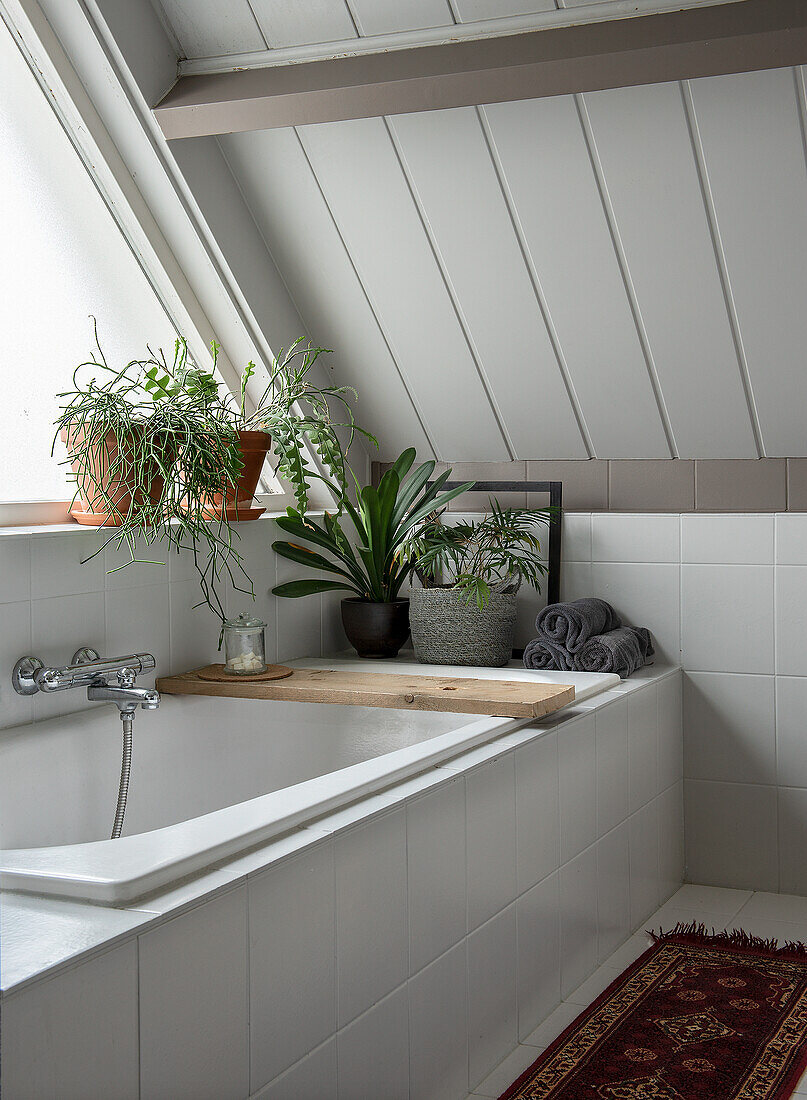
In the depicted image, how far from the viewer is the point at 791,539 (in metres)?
2.79

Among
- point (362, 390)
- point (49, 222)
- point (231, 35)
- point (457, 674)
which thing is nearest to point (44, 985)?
point (457, 674)

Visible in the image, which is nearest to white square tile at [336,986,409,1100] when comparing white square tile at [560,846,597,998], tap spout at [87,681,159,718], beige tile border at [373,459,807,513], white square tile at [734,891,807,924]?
white square tile at [560,846,597,998]

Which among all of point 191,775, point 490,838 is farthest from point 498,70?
point 191,775

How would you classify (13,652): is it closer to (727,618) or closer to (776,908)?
(727,618)

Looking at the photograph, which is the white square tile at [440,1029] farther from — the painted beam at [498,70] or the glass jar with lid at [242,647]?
the painted beam at [498,70]

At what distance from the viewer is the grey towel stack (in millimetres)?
2699

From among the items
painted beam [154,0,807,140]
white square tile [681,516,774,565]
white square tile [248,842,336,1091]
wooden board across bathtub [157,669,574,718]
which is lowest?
white square tile [248,842,336,1091]

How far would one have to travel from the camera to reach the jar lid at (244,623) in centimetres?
255

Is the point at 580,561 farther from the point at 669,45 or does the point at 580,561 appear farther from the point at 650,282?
the point at 669,45

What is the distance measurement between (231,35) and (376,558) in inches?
51.0

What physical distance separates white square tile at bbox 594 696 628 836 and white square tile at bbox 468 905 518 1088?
48cm

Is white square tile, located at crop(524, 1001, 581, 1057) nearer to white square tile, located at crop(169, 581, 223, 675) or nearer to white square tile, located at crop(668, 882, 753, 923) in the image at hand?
white square tile, located at crop(668, 882, 753, 923)

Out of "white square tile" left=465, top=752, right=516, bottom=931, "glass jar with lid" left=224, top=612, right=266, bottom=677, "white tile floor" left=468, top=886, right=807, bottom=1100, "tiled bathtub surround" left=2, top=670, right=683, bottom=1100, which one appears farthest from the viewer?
"glass jar with lid" left=224, top=612, right=266, bottom=677

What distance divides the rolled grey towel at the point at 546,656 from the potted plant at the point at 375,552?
38 cm
